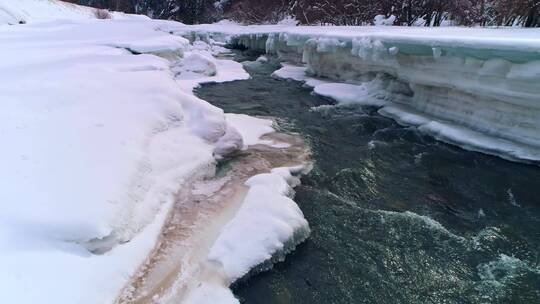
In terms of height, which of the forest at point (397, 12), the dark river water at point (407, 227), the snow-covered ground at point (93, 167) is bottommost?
the dark river water at point (407, 227)

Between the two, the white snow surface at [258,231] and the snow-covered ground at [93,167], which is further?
the white snow surface at [258,231]

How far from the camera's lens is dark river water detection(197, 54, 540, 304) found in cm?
346

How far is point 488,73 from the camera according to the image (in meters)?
6.19

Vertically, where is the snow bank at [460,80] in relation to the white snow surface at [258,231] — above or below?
above

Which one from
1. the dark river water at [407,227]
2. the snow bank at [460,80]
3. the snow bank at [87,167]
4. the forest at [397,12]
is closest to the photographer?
the snow bank at [87,167]

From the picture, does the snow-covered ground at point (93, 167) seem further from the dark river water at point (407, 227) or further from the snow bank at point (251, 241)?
the dark river water at point (407, 227)

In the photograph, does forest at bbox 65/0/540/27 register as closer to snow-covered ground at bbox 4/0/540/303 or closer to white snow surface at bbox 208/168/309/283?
snow-covered ground at bbox 4/0/540/303

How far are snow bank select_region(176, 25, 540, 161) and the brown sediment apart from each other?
9.09 ft

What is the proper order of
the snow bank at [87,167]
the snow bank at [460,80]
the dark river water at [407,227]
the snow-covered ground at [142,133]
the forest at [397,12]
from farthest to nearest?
the forest at [397,12] < the snow bank at [460,80] < the dark river water at [407,227] < the snow-covered ground at [142,133] < the snow bank at [87,167]

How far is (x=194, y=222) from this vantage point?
13.3ft

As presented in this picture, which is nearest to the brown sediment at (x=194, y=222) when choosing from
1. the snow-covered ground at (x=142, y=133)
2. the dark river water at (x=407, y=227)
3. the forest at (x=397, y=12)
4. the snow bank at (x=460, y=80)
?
the snow-covered ground at (x=142, y=133)

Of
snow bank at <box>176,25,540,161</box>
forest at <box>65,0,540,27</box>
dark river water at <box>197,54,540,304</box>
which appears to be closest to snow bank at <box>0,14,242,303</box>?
dark river water at <box>197,54,540,304</box>

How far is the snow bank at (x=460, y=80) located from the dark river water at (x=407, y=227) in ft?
1.88

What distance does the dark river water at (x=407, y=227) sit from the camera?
346 centimetres
